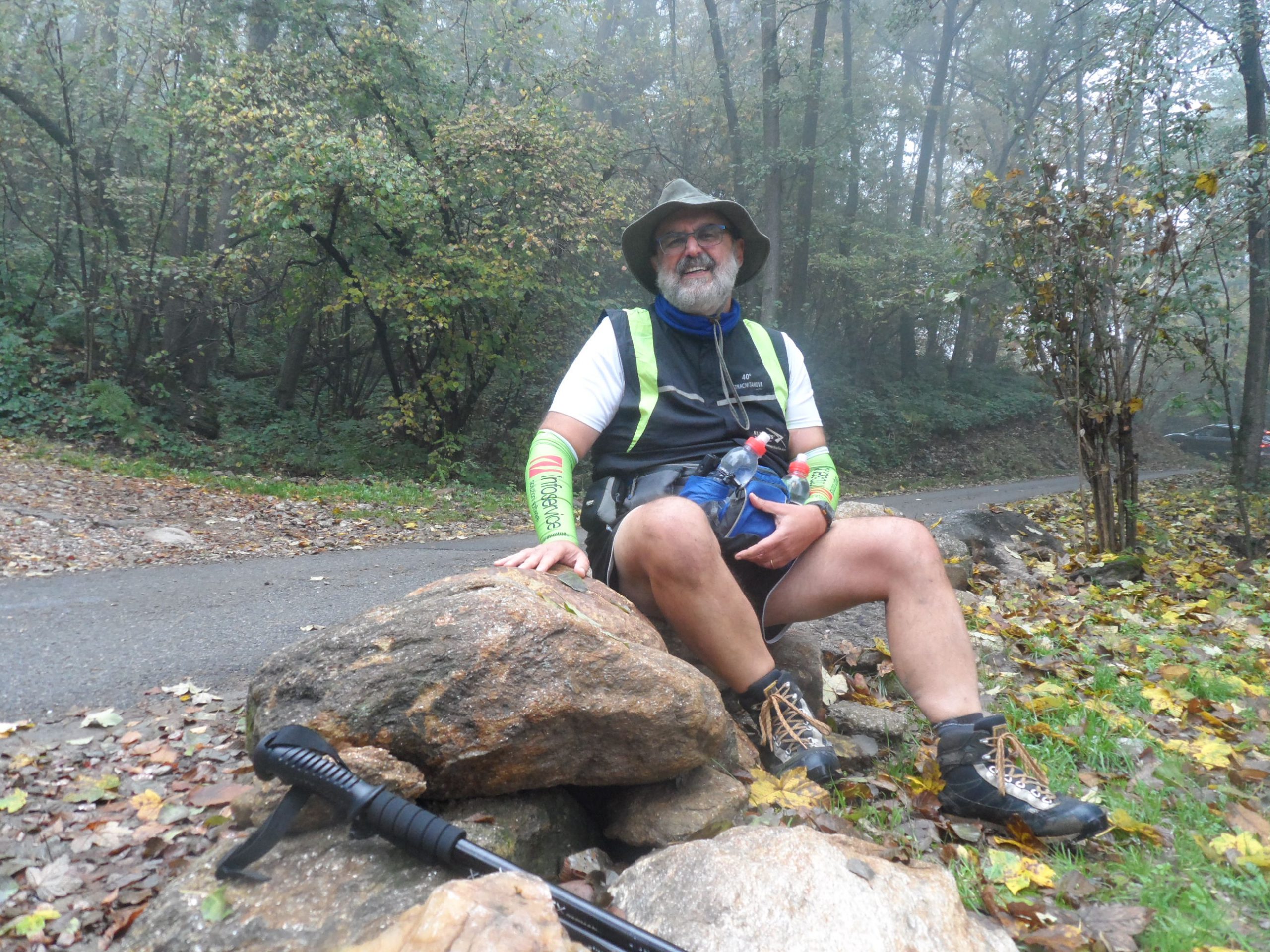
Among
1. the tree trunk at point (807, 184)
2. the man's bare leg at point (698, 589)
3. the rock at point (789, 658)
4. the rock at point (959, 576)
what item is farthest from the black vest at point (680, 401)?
the tree trunk at point (807, 184)

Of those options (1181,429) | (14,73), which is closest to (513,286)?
A: (14,73)

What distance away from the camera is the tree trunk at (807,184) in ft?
58.8

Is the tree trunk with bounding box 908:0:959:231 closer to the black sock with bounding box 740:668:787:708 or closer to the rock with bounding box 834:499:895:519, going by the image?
the rock with bounding box 834:499:895:519

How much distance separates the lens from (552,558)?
253 cm

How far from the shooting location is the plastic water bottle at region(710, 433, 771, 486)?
2738mm

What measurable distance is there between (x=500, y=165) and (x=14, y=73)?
7.37 metres

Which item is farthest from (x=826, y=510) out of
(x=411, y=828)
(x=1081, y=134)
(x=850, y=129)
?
(x=850, y=129)

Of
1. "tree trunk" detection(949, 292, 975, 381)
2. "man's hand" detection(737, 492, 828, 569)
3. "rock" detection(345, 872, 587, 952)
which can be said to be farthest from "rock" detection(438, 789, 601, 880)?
"tree trunk" detection(949, 292, 975, 381)

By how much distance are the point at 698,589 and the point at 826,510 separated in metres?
0.59

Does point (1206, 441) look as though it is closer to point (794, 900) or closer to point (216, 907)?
point (794, 900)

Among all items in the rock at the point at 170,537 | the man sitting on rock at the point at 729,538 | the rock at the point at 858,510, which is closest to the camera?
the man sitting on rock at the point at 729,538

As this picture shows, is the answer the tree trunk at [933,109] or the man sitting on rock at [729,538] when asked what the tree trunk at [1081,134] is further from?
the man sitting on rock at [729,538]

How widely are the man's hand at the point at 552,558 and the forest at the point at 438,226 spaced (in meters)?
5.12

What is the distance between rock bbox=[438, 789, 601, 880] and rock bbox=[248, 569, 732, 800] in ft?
0.12
